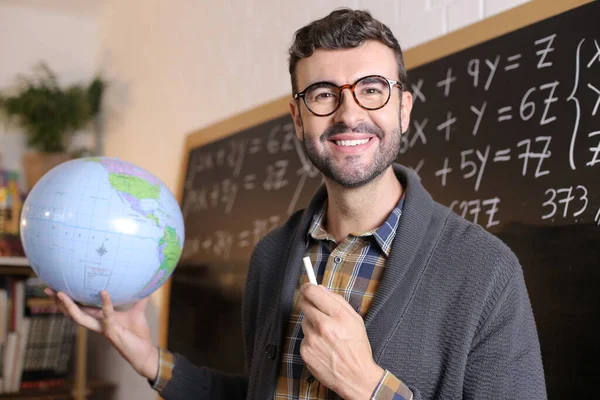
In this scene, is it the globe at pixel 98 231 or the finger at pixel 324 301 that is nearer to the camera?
the finger at pixel 324 301

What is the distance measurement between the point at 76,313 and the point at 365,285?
0.68 meters

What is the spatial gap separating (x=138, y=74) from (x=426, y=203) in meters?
2.70

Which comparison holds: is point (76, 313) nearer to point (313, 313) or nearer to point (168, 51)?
point (313, 313)

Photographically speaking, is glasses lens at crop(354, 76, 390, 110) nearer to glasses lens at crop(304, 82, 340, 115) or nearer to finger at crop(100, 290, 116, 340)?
glasses lens at crop(304, 82, 340, 115)

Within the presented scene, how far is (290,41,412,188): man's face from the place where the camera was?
1188mm

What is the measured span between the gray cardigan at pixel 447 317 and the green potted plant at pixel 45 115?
286cm

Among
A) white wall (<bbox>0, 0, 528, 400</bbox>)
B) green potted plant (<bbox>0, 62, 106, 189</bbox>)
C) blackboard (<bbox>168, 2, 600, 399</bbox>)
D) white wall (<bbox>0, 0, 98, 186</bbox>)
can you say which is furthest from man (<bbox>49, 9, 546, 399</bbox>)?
white wall (<bbox>0, 0, 98, 186</bbox>)

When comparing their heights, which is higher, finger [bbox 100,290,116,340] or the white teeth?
the white teeth

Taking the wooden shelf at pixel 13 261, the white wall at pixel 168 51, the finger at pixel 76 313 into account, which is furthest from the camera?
the wooden shelf at pixel 13 261

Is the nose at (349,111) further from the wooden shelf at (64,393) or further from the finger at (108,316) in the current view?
the wooden shelf at (64,393)

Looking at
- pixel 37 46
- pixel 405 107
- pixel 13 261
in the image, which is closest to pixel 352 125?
pixel 405 107

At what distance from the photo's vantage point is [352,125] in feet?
3.89

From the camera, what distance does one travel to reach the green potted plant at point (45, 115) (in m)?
3.63

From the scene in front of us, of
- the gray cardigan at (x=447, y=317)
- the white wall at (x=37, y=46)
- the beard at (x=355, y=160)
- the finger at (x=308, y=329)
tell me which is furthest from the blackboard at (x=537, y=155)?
the white wall at (x=37, y=46)
